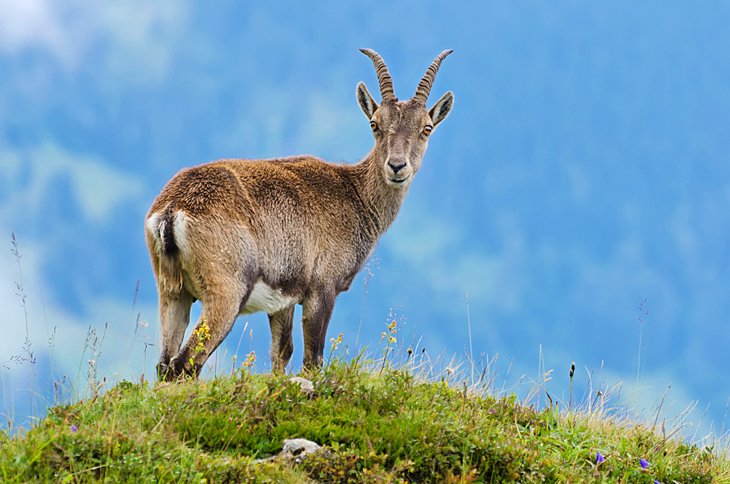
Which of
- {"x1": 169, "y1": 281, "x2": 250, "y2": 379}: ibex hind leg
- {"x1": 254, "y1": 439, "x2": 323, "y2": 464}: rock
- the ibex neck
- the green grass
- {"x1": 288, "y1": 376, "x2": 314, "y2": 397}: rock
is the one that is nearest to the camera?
the green grass

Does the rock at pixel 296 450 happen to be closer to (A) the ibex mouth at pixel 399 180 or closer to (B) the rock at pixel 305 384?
(B) the rock at pixel 305 384

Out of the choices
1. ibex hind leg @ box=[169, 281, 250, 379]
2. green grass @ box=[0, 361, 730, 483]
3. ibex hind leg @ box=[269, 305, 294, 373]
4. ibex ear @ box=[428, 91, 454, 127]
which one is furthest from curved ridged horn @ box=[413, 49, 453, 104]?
green grass @ box=[0, 361, 730, 483]

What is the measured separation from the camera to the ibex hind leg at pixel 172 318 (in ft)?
28.1

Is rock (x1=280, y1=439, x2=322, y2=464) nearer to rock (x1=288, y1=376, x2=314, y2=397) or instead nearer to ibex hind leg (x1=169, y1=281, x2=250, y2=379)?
rock (x1=288, y1=376, x2=314, y2=397)

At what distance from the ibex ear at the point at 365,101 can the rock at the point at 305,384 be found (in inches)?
193

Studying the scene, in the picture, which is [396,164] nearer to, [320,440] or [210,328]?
[210,328]

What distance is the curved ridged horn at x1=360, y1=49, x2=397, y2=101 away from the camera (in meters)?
10.8

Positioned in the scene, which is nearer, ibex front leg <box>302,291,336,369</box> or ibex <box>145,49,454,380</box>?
ibex <box>145,49,454,380</box>

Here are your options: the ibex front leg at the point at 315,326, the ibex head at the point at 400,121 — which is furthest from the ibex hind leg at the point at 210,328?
the ibex head at the point at 400,121

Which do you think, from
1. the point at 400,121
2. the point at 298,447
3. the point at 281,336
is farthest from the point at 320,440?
the point at 400,121

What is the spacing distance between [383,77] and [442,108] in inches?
34.0

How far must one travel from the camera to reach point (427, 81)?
11.0 metres

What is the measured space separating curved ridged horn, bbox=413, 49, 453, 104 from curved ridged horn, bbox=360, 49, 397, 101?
339 millimetres

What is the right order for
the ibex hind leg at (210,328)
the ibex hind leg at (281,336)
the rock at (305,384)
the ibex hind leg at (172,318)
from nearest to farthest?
the rock at (305,384), the ibex hind leg at (210,328), the ibex hind leg at (172,318), the ibex hind leg at (281,336)
